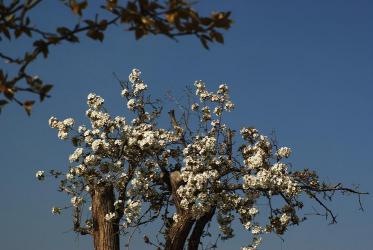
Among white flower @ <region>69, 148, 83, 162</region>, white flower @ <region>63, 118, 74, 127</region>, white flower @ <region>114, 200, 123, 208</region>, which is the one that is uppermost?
white flower @ <region>63, 118, 74, 127</region>

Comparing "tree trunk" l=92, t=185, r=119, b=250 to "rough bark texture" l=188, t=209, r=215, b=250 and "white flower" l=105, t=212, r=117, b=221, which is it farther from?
"rough bark texture" l=188, t=209, r=215, b=250

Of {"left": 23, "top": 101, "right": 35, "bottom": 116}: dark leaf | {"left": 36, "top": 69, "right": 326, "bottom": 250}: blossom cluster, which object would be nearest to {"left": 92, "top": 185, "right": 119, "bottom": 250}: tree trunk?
{"left": 36, "top": 69, "right": 326, "bottom": 250}: blossom cluster

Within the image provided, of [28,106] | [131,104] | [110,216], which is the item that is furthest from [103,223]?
[28,106]

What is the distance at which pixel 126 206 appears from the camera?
15617 mm

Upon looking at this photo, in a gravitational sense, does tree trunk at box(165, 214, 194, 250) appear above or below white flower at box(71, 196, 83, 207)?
below

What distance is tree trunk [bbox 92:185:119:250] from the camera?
15625mm

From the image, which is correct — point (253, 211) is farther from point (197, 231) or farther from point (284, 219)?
point (197, 231)

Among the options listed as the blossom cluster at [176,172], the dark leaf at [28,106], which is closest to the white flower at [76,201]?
the blossom cluster at [176,172]

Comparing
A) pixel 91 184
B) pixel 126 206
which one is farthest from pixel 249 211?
pixel 91 184

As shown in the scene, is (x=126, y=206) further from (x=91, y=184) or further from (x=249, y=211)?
(x=249, y=211)

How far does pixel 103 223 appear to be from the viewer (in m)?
15.8

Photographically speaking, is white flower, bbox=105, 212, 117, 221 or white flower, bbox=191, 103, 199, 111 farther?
white flower, bbox=191, 103, 199, 111

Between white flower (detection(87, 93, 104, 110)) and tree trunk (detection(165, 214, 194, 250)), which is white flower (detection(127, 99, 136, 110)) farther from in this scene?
tree trunk (detection(165, 214, 194, 250))

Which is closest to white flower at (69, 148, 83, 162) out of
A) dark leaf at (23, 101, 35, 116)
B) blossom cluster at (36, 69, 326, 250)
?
blossom cluster at (36, 69, 326, 250)
